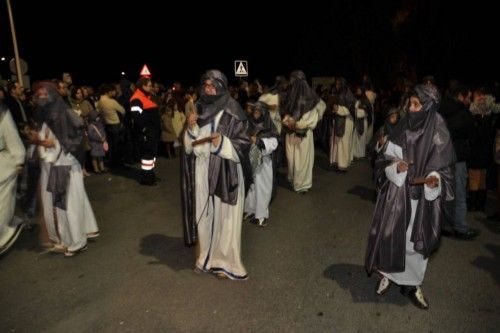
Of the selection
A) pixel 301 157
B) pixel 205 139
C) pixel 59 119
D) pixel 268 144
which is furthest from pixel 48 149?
pixel 301 157

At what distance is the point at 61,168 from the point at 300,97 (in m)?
4.28

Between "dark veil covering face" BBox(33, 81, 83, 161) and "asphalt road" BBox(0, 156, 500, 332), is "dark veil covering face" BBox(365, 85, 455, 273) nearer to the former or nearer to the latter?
"asphalt road" BBox(0, 156, 500, 332)

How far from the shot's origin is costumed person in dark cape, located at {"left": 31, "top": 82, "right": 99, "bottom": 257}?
5.22 m

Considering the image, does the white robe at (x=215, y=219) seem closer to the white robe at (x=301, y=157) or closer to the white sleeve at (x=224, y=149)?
the white sleeve at (x=224, y=149)

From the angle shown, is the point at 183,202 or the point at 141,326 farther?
the point at 183,202

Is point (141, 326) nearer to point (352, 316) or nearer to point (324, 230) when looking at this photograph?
point (352, 316)

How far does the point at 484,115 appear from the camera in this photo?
7387mm

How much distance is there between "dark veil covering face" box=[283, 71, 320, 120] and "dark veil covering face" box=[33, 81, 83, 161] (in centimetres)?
394

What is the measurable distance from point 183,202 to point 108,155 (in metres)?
6.95

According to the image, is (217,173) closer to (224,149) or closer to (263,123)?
(224,149)

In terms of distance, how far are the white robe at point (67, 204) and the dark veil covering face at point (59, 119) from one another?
11cm

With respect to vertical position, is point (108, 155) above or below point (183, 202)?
below

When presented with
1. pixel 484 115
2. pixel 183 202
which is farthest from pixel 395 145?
pixel 484 115

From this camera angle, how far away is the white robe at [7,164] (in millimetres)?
5234
